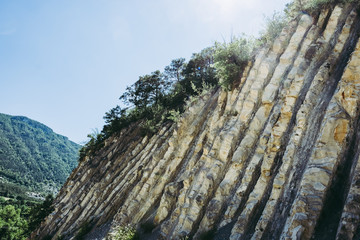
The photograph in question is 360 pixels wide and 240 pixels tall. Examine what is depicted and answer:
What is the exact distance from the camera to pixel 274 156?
351 inches

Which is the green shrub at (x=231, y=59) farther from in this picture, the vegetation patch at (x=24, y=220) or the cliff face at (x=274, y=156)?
the vegetation patch at (x=24, y=220)

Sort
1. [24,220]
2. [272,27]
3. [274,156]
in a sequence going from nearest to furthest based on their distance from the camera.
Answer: [274,156] → [272,27] → [24,220]

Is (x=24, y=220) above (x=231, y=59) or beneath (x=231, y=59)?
beneath

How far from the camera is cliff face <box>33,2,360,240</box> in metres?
6.45

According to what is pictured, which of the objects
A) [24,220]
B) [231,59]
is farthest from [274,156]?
[24,220]

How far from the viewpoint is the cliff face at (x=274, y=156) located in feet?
21.2

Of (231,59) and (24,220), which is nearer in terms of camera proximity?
(231,59)

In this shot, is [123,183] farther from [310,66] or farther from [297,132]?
[310,66]

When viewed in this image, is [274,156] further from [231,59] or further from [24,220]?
[24,220]

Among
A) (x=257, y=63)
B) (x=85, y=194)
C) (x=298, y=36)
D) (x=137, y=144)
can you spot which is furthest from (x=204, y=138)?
(x=85, y=194)

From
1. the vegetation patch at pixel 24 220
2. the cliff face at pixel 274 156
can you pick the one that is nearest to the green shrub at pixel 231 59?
the cliff face at pixel 274 156

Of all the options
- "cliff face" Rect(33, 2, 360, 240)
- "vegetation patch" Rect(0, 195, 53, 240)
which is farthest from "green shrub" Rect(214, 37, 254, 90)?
"vegetation patch" Rect(0, 195, 53, 240)

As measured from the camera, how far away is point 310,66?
34.8 feet

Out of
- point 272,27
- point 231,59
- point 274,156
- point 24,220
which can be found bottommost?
point 24,220
